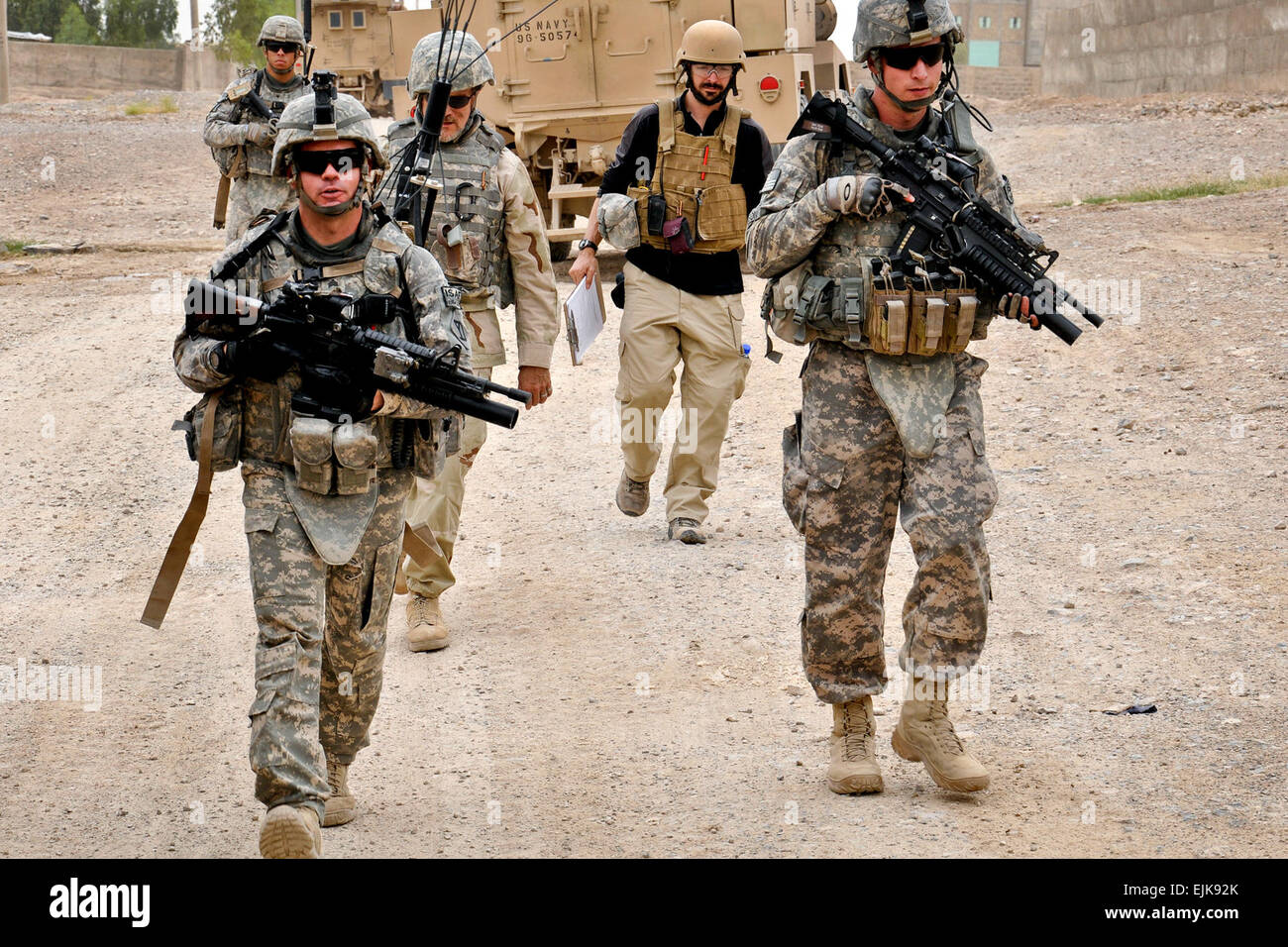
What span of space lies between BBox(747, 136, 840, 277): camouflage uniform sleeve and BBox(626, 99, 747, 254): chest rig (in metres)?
2.27

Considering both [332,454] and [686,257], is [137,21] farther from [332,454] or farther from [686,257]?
[332,454]

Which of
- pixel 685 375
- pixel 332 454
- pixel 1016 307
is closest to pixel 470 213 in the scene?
pixel 685 375

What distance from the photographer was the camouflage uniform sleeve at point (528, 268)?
6.05 m

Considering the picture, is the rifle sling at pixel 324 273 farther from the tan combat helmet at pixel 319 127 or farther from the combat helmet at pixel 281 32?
the combat helmet at pixel 281 32

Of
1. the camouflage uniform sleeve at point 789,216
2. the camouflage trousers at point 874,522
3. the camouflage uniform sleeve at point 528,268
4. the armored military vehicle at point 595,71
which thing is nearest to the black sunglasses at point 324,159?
the camouflage uniform sleeve at point 789,216

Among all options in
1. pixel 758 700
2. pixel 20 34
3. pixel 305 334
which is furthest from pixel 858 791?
pixel 20 34

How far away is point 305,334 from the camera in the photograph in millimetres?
4016

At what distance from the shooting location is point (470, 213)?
6.00m

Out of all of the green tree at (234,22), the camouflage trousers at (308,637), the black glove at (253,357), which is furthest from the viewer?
the green tree at (234,22)

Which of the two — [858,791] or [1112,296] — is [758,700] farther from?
[1112,296]

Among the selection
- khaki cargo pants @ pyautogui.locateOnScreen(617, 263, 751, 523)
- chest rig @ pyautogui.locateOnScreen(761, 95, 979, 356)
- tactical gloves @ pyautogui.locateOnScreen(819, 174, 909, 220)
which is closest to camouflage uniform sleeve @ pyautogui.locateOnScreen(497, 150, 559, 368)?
khaki cargo pants @ pyautogui.locateOnScreen(617, 263, 751, 523)

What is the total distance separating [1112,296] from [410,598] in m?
6.88

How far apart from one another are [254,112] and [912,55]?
6215 millimetres

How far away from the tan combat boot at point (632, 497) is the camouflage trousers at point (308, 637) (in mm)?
3051
